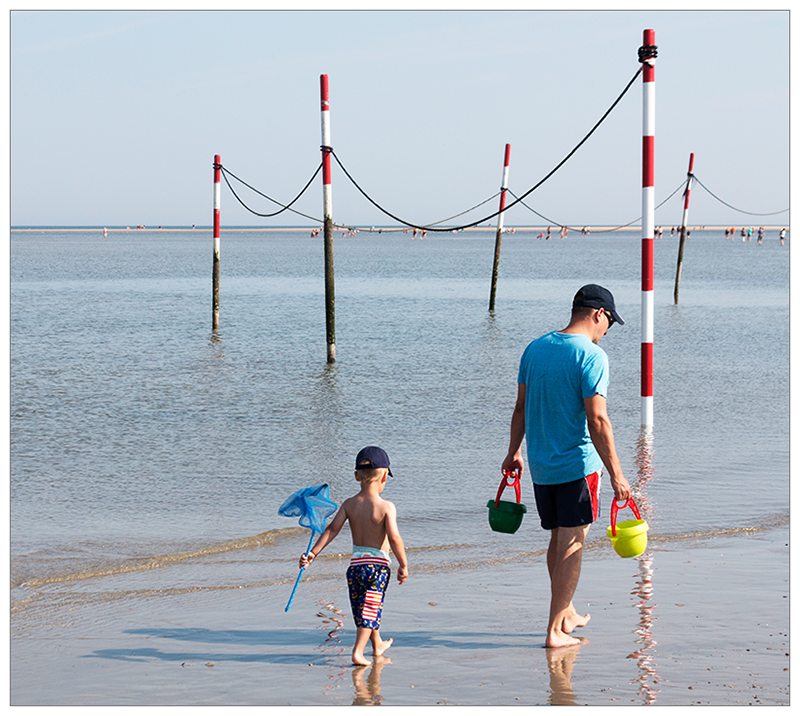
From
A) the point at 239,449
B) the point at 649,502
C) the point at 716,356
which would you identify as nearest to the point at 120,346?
the point at 239,449

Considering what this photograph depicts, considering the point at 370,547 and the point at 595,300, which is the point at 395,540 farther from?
the point at 595,300

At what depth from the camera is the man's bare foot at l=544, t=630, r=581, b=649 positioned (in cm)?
435

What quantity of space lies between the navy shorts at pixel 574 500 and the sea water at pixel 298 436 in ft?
5.83

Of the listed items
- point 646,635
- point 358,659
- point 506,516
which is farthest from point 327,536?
point 646,635

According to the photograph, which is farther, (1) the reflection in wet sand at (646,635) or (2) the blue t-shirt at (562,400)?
(2) the blue t-shirt at (562,400)

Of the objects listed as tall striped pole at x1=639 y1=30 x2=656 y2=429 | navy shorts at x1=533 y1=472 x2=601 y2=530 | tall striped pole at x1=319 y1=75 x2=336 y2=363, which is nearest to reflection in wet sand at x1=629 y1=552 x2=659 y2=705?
navy shorts at x1=533 y1=472 x2=601 y2=530

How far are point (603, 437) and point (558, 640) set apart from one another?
1016 mm

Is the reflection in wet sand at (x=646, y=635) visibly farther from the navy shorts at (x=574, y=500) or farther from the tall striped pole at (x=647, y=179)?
the tall striped pole at (x=647, y=179)

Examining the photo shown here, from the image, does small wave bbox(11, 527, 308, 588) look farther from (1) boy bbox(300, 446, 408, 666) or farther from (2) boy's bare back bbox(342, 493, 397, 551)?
(2) boy's bare back bbox(342, 493, 397, 551)

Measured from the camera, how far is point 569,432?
425 cm

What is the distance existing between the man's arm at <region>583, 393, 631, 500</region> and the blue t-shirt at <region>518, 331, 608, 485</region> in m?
0.05

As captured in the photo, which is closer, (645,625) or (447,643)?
(447,643)

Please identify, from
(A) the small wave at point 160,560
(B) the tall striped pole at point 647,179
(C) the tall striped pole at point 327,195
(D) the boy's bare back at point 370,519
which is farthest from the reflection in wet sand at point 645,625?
(C) the tall striped pole at point 327,195

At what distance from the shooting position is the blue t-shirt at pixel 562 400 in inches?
164
